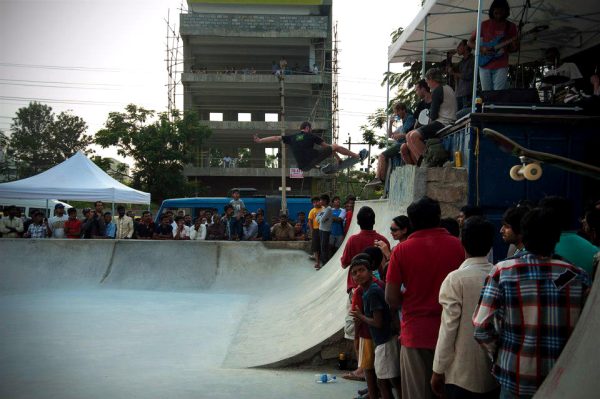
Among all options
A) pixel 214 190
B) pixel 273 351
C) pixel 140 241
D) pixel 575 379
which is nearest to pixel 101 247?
pixel 140 241

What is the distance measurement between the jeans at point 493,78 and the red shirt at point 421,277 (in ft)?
15.6

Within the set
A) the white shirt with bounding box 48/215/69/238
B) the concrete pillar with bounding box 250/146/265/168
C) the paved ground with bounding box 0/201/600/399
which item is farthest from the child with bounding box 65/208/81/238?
the concrete pillar with bounding box 250/146/265/168

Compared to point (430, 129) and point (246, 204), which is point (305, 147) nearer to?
point (430, 129)

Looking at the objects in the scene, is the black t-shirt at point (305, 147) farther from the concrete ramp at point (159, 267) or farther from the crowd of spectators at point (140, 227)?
the crowd of spectators at point (140, 227)

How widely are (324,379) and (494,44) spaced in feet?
16.0

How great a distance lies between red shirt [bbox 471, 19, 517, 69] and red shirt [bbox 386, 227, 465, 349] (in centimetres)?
491

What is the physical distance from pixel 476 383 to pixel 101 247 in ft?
41.6

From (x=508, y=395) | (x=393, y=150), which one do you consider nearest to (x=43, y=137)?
(x=393, y=150)

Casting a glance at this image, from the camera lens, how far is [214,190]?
45188 millimetres

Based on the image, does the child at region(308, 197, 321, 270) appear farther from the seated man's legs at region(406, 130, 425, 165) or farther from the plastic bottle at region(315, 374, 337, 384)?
the plastic bottle at region(315, 374, 337, 384)

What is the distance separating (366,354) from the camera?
195 inches

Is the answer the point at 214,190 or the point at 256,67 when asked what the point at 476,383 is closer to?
the point at 214,190

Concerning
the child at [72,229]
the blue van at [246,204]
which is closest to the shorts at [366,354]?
the child at [72,229]

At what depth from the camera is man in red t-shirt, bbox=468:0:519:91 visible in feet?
26.3
